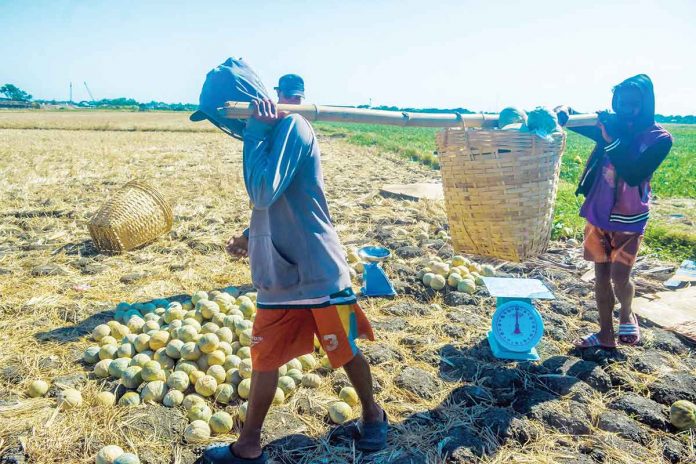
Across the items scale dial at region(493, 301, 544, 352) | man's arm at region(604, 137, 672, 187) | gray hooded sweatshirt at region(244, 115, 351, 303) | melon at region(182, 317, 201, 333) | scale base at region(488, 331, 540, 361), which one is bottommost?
scale base at region(488, 331, 540, 361)

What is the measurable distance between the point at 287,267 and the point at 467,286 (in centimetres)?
290

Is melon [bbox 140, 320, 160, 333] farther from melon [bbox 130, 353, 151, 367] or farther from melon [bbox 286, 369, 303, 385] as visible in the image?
melon [bbox 286, 369, 303, 385]

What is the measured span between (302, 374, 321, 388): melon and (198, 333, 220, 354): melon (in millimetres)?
666

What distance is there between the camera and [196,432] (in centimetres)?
279

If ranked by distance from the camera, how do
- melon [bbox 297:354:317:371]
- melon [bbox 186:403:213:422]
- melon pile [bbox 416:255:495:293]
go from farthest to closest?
1. melon pile [bbox 416:255:495:293]
2. melon [bbox 297:354:317:371]
3. melon [bbox 186:403:213:422]

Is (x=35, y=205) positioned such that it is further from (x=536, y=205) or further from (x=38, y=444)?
(x=536, y=205)

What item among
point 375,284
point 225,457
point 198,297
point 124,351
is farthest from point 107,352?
point 375,284

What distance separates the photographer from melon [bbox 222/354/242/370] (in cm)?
342

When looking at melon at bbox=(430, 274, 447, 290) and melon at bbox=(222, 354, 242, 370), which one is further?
melon at bbox=(430, 274, 447, 290)

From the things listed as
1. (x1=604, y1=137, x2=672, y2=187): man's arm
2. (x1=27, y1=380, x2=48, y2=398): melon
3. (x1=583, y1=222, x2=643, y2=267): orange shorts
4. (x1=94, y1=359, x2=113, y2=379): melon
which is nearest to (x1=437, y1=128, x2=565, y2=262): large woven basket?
(x1=604, y1=137, x2=672, y2=187): man's arm

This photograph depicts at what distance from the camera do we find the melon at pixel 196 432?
2.78m

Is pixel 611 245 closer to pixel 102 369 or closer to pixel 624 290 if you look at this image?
pixel 624 290

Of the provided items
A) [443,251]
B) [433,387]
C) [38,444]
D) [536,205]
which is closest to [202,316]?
[38,444]

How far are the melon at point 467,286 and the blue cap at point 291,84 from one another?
2.63 m
